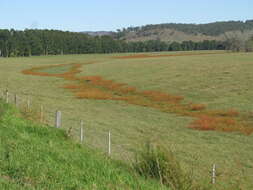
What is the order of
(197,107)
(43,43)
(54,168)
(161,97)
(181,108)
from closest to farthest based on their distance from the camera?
(54,168) → (197,107) → (181,108) → (161,97) → (43,43)

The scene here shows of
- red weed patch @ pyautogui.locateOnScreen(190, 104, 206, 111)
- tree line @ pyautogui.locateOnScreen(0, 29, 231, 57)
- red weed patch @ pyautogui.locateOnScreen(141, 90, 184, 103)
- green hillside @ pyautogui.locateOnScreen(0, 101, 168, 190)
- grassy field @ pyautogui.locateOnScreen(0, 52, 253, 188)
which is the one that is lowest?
red weed patch @ pyautogui.locateOnScreen(141, 90, 184, 103)

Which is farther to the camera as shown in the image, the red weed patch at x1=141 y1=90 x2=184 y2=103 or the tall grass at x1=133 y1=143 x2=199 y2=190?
the red weed patch at x1=141 y1=90 x2=184 y2=103

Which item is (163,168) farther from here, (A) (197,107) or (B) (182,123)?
(A) (197,107)

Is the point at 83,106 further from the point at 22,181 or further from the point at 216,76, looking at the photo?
the point at 22,181

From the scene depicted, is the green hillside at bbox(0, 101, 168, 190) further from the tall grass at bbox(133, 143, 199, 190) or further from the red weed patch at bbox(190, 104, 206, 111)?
the red weed patch at bbox(190, 104, 206, 111)

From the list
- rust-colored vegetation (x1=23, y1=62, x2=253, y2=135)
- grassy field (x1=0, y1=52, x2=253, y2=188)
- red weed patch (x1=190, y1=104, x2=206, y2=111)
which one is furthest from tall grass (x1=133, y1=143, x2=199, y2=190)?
red weed patch (x1=190, y1=104, x2=206, y2=111)

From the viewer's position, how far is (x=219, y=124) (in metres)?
28.9

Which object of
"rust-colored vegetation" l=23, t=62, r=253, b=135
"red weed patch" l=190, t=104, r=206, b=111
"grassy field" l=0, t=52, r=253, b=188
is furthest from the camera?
"red weed patch" l=190, t=104, r=206, b=111

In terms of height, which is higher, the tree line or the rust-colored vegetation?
the tree line

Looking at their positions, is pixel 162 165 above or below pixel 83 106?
above

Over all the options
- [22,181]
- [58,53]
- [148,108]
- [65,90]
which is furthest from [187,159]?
[58,53]

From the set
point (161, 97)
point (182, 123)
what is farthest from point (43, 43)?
point (182, 123)

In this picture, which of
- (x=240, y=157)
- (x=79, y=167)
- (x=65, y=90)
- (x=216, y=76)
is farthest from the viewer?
(x=216, y=76)

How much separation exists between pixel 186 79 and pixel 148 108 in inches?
888
